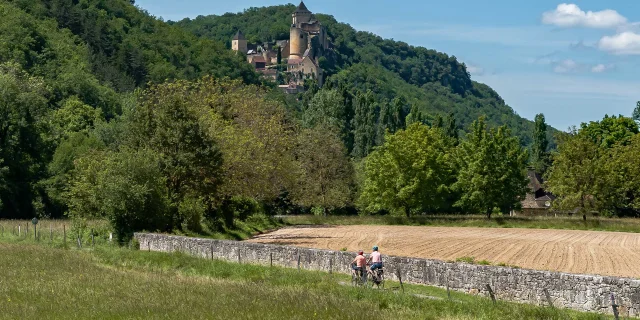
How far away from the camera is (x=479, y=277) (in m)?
27.9

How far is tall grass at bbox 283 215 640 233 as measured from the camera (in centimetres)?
7906

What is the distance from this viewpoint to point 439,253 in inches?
1983

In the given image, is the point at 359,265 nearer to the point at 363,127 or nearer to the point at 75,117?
the point at 75,117

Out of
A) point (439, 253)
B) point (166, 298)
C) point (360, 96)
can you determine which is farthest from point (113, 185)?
point (360, 96)

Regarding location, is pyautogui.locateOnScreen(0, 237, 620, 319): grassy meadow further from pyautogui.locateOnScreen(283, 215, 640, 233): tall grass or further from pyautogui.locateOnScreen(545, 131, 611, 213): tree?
pyautogui.locateOnScreen(545, 131, 611, 213): tree

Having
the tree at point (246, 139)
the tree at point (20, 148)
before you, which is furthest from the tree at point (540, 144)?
the tree at point (20, 148)

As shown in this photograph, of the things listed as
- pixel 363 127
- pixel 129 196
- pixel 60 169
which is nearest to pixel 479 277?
pixel 129 196

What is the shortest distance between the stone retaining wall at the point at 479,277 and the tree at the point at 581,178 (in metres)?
55.0

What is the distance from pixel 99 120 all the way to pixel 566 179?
204 ft

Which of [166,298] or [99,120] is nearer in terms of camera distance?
[166,298]

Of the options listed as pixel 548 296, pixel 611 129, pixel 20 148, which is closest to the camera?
pixel 548 296

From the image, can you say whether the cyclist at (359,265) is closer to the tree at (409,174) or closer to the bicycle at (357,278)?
the bicycle at (357,278)

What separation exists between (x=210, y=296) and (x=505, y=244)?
3772 centimetres

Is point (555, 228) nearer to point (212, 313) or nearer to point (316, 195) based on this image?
point (316, 195)
